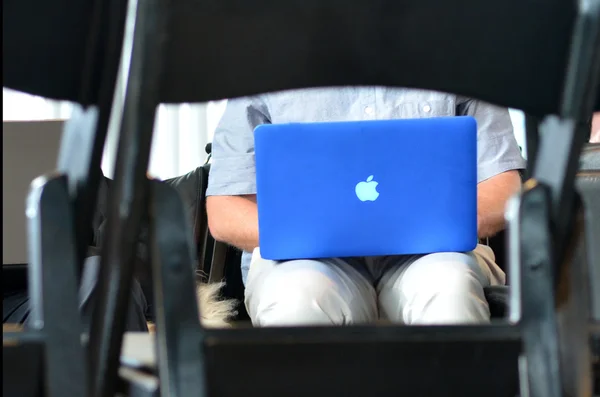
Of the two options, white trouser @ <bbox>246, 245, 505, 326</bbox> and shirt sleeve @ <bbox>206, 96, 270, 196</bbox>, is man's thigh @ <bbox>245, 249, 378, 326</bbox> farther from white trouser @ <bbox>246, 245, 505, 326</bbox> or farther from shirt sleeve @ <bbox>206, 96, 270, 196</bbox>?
shirt sleeve @ <bbox>206, 96, 270, 196</bbox>

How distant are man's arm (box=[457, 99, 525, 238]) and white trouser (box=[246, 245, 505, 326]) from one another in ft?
0.69

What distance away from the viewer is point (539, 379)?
58 cm

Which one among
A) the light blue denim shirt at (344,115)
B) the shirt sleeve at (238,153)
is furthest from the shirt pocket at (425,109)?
the shirt sleeve at (238,153)

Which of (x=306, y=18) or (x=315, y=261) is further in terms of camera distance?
(x=315, y=261)

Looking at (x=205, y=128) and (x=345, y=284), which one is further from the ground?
(x=205, y=128)

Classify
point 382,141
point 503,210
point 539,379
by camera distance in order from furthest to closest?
point 503,210
point 382,141
point 539,379

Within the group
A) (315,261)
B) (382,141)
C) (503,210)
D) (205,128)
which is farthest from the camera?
(205,128)

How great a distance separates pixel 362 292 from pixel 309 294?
140mm

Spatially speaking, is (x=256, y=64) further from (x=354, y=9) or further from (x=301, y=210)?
(x=301, y=210)

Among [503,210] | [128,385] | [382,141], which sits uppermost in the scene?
[382,141]

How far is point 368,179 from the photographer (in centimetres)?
113

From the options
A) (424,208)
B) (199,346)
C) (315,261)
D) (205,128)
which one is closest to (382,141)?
(424,208)

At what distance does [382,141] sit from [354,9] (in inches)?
20.7

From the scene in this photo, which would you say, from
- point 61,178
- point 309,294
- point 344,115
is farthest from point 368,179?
point 61,178
